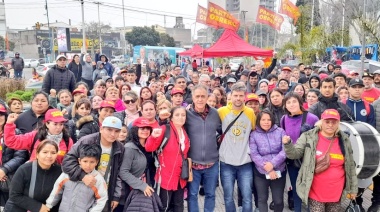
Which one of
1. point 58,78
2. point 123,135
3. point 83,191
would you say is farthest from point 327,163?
point 58,78

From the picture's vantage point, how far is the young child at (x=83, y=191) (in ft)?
11.7

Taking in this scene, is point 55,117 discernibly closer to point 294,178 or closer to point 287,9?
point 294,178

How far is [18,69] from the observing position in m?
21.4

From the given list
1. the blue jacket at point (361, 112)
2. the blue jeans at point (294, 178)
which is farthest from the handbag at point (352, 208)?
the blue jacket at point (361, 112)

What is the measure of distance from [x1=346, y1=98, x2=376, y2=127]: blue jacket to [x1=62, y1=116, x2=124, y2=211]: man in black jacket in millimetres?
3597

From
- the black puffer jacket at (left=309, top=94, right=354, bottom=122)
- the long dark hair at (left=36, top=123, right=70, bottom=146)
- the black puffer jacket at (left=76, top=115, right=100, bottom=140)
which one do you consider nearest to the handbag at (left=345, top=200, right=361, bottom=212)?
the black puffer jacket at (left=309, top=94, right=354, bottom=122)

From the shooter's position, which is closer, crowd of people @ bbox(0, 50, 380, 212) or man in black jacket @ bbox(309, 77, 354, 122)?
crowd of people @ bbox(0, 50, 380, 212)

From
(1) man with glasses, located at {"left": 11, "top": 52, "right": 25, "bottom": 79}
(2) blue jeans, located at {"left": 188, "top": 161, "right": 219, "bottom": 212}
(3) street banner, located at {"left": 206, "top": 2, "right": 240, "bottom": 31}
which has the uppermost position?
(3) street banner, located at {"left": 206, "top": 2, "right": 240, "bottom": 31}

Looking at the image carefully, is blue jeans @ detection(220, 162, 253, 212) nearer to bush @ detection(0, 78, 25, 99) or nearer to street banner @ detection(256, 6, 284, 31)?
bush @ detection(0, 78, 25, 99)

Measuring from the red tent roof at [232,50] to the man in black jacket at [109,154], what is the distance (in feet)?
25.7

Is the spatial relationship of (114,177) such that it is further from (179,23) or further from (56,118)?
(179,23)

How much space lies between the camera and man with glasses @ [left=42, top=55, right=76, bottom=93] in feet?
25.8

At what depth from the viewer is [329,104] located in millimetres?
5070

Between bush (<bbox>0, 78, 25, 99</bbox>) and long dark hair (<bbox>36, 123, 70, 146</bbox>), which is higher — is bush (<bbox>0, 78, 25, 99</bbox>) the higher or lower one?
the higher one
